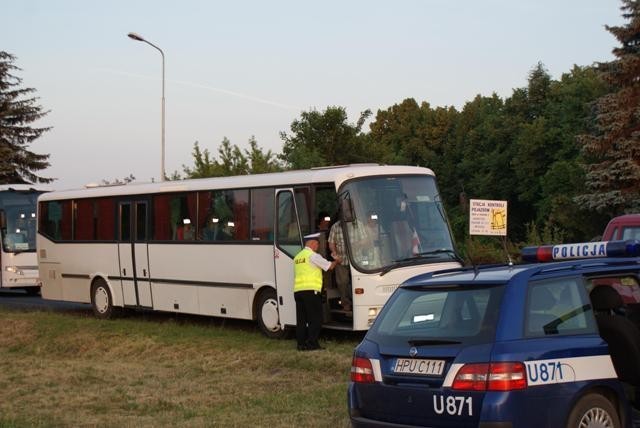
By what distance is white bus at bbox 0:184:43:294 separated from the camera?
3133 centimetres

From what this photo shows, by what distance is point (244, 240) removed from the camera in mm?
18562

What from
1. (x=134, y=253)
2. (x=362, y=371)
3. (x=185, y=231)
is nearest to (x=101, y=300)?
(x=134, y=253)

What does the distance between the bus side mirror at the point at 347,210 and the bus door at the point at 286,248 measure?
1.11m

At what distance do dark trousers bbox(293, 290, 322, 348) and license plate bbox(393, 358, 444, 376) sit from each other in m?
8.39

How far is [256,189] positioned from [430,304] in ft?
35.9

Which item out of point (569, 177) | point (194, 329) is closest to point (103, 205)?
point (194, 329)

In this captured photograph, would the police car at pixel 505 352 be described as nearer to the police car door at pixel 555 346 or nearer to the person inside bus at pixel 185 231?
the police car door at pixel 555 346

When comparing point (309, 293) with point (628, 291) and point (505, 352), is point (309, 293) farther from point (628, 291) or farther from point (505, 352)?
point (505, 352)

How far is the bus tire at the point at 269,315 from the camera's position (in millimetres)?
17781

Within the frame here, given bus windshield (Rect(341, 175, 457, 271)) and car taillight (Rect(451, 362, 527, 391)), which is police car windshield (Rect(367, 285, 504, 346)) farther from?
bus windshield (Rect(341, 175, 457, 271))

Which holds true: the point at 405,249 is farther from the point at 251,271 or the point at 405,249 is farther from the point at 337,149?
the point at 337,149

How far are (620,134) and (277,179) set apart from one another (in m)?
32.8

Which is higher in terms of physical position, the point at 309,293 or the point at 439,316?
the point at 439,316

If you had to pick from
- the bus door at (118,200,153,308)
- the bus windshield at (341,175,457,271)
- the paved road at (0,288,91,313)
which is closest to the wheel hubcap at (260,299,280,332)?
the bus windshield at (341,175,457,271)
